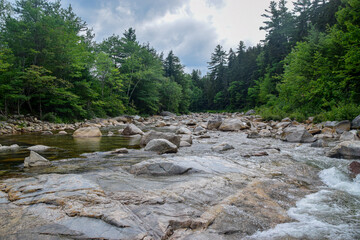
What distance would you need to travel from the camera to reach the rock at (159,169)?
3373mm

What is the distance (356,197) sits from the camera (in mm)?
2756

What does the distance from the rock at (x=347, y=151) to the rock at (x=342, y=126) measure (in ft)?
15.1

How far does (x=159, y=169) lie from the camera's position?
3.44m

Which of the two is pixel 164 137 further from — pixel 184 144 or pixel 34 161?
pixel 34 161

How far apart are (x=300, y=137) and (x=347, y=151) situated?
10.5 feet

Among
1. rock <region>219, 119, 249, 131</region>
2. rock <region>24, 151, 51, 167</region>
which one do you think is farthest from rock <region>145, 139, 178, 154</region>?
rock <region>219, 119, 249, 131</region>

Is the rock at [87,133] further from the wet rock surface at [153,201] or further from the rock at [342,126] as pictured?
the rock at [342,126]

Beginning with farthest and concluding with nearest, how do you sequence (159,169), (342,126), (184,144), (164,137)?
(342,126), (184,144), (164,137), (159,169)

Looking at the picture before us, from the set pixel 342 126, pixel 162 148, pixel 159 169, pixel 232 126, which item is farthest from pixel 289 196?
pixel 232 126

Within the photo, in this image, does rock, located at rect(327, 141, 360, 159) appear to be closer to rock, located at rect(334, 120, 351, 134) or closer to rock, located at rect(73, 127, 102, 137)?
rock, located at rect(334, 120, 351, 134)

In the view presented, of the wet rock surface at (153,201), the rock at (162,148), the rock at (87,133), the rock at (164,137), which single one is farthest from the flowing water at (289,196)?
the rock at (87,133)

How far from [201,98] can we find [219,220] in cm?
6547

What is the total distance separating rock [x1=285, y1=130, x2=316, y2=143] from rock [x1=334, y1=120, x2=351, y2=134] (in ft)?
6.32

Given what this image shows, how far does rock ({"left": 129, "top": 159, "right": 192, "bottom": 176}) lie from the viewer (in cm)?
337
